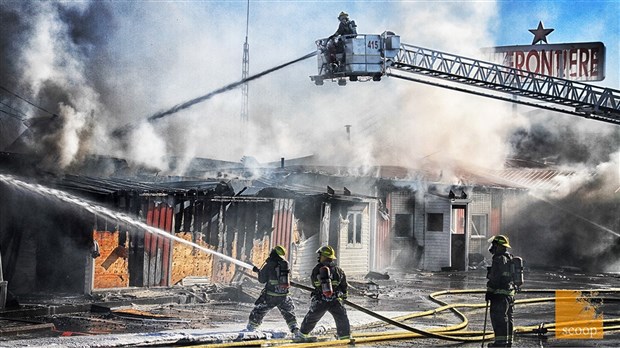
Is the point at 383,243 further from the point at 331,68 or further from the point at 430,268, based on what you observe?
the point at 331,68

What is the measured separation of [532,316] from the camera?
50.0 ft

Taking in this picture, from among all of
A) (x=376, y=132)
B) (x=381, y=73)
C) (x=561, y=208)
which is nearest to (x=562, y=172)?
(x=561, y=208)

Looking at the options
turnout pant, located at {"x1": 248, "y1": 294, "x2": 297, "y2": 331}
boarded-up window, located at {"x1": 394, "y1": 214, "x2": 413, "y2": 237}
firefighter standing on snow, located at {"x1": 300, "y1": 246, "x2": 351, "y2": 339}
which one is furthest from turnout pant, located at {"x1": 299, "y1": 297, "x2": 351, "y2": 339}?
boarded-up window, located at {"x1": 394, "y1": 214, "x2": 413, "y2": 237}

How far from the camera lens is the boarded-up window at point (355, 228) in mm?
24881

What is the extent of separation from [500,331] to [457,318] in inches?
155

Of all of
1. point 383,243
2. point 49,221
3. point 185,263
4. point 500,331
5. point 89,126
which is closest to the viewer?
point 500,331

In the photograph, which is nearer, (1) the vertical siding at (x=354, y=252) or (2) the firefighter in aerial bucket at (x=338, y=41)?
(2) the firefighter in aerial bucket at (x=338, y=41)

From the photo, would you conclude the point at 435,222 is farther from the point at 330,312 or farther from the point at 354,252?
the point at 330,312

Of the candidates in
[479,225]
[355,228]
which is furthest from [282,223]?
[479,225]

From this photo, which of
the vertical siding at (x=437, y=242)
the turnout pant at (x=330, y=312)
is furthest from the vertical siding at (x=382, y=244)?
the turnout pant at (x=330, y=312)

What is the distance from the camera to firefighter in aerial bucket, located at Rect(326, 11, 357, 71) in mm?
22141

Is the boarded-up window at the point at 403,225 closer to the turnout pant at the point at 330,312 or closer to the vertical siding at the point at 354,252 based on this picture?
the vertical siding at the point at 354,252

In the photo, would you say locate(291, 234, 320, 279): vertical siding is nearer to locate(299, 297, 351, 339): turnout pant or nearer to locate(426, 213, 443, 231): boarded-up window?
locate(426, 213, 443, 231): boarded-up window

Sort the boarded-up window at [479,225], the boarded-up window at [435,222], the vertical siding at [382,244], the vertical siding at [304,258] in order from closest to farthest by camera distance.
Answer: the vertical siding at [304,258] < the vertical siding at [382,244] < the boarded-up window at [435,222] < the boarded-up window at [479,225]
